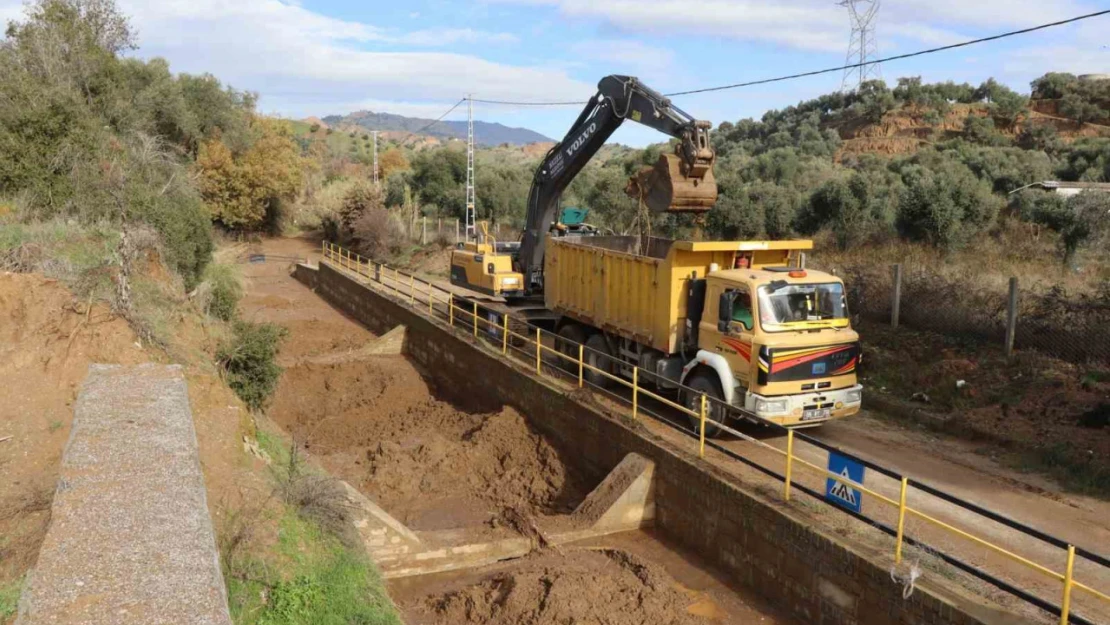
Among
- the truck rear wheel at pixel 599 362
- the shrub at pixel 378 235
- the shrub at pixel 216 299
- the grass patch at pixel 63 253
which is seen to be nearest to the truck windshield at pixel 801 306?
the truck rear wheel at pixel 599 362

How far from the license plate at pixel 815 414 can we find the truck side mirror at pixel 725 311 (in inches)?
Answer: 59.4

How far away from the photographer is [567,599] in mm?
7930

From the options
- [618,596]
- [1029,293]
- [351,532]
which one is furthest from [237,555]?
[1029,293]

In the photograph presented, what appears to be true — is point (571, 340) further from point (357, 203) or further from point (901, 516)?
point (357, 203)

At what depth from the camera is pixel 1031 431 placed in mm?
11156

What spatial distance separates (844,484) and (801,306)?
139 inches

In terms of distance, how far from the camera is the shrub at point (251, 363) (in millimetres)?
11875

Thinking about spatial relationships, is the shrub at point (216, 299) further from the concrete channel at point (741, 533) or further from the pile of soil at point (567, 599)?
the pile of soil at point (567, 599)

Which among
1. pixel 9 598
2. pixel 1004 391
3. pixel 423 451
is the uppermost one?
pixel 9 598

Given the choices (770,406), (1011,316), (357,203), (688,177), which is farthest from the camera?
(357,203)

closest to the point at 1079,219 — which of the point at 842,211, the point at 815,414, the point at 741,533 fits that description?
the point at 842,211

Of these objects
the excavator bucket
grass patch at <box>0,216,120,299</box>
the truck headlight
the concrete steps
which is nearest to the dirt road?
the truck headlight

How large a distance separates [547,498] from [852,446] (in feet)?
14.4

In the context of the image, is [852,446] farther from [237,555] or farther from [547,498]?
[237,555]
